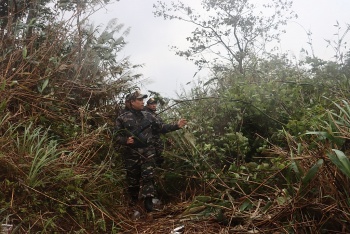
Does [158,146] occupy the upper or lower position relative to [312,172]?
upper

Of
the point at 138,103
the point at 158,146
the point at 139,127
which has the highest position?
the point at 138,103

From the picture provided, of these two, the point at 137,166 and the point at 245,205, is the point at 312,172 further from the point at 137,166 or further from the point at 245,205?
the point at 137,166

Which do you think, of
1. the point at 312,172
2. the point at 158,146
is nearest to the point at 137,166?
the point at 158,146

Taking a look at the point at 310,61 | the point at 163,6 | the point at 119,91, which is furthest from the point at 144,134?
the point at 163,6

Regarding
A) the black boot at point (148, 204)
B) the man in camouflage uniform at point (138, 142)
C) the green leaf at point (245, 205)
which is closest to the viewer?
the green leaf at point (245, 205)

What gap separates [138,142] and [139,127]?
195 millimetres

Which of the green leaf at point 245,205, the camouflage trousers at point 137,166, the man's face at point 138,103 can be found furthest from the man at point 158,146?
the green leaf at point 245,205

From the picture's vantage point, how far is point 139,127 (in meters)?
4.96

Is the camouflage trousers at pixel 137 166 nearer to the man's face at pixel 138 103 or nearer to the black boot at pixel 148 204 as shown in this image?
the black boot at pixel 148 204

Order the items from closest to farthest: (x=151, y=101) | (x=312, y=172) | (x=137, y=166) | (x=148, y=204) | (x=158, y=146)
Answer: (x=312, y=172) < (x=148, y=204) < (x=137, y=166) < (x=158, y=146) < (x=151, y=101)

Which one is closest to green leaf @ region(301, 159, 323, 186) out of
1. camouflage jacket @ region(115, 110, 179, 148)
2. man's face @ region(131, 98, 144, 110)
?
camouflage jacket @ region(115, 110, 179, 148)

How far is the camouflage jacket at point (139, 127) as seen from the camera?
4883 mm

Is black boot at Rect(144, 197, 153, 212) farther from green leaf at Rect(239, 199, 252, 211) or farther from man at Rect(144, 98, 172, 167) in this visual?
green leaf at Rect(239, 199, 252, 211)

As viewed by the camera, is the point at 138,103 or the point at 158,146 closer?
the point at 138,103
